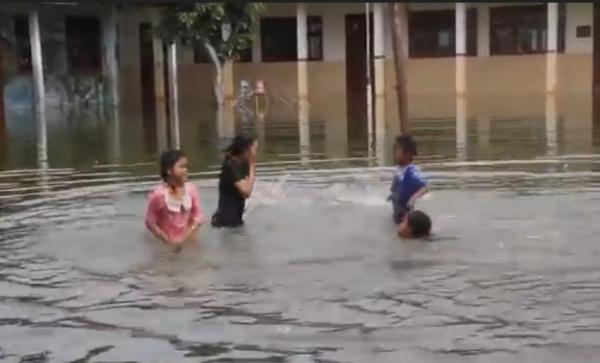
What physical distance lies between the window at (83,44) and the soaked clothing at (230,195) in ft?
99.0

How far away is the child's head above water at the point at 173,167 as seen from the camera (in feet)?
30.1

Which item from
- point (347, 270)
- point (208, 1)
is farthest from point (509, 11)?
point (208, 1)

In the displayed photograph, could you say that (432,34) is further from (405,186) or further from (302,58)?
(405,186)

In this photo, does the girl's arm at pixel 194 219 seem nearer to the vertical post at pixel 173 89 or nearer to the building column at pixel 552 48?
the vertical post at pixel 173 89

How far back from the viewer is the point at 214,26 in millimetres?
32844

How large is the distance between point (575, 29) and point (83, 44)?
1783cm

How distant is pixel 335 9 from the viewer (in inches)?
1559

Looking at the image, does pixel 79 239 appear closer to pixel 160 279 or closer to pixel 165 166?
pixel 165 166

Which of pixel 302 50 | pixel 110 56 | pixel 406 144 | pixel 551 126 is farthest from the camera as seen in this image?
pixel 110 56

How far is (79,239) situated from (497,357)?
5507mm

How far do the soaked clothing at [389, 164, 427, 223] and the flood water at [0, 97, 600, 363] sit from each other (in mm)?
333

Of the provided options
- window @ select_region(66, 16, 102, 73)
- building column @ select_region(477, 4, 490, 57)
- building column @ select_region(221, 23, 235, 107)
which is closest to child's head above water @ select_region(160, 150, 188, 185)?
building column @ select_region(221, 23, 235, 107)

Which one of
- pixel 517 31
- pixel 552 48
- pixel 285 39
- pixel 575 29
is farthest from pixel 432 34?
pixel 552 48

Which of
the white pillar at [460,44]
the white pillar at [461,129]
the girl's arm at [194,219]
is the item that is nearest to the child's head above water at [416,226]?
the girl's arm at [194,219]
